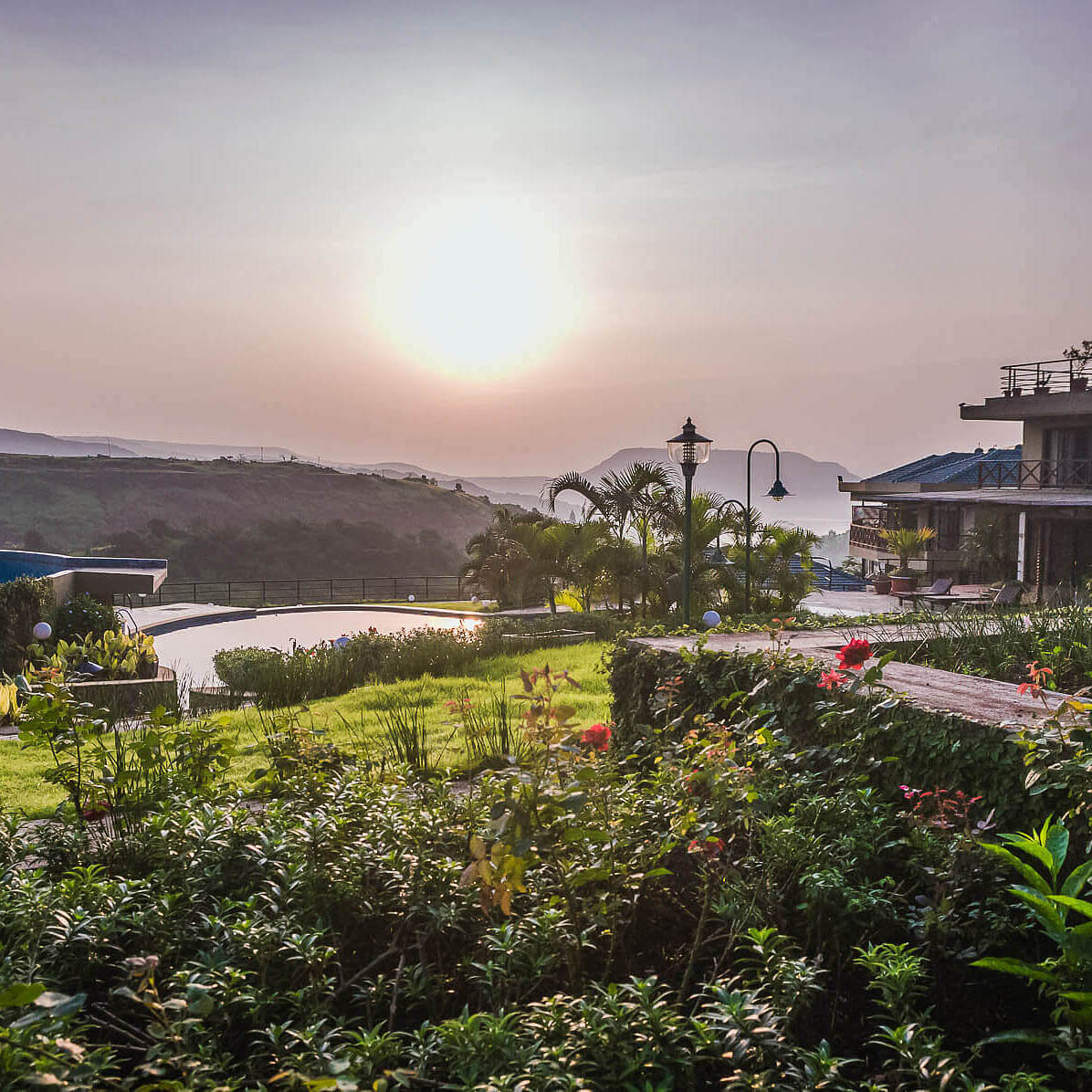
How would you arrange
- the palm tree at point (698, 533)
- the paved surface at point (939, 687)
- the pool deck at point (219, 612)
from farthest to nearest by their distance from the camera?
1. the pool deck at point (219, 612)
2. the palm tree at point (698, 533)
3. the paved surface at point (939, 687)

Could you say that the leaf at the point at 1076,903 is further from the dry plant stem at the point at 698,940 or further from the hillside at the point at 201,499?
the hillside at the point at 201,499

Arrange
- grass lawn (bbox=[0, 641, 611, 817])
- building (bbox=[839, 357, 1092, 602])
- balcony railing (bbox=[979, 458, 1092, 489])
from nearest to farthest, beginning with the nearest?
1. grass lawn (bbox=[0, 641, 611, 817])
2. building (bbox=[839, 357, 1092, 602])
3. balcony railing (bbox=[979, 458, 1092, 489])

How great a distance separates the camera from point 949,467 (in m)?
40.4

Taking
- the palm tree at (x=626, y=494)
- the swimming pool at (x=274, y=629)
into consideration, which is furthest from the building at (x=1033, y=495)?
the swimming pool at (x=274, y=629)

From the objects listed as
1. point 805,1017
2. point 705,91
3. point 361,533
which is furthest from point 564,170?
point 361,533

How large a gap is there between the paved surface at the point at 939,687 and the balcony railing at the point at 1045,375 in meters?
22.7

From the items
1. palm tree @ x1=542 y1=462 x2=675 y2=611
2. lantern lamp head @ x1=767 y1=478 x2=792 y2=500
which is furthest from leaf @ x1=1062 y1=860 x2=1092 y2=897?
lantern lamp head @ x1=767 y1=478 x2=792 y2=500

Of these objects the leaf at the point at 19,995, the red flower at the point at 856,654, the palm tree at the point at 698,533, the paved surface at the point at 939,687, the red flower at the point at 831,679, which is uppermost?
the palm tree at the point at 698,533

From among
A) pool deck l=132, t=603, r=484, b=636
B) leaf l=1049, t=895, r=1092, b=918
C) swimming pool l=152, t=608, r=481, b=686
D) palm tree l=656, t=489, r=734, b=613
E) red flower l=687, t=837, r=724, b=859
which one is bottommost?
swimming pool l=152, t=608, r=481, b=686

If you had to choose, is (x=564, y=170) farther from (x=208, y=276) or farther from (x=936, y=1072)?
(x=936, y=1072)

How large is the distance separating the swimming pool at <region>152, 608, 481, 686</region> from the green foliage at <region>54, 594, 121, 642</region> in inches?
48.7

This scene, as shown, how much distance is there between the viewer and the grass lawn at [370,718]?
5.36 metres

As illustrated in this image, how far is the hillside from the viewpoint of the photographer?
74438 millimetres

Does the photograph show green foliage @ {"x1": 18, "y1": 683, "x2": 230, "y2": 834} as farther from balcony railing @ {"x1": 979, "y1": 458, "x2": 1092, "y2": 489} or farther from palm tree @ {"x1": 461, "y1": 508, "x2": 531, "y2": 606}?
balcony railing @ {"x1": 979, "y1": 458, "x2": 1092, "y2": 489}
